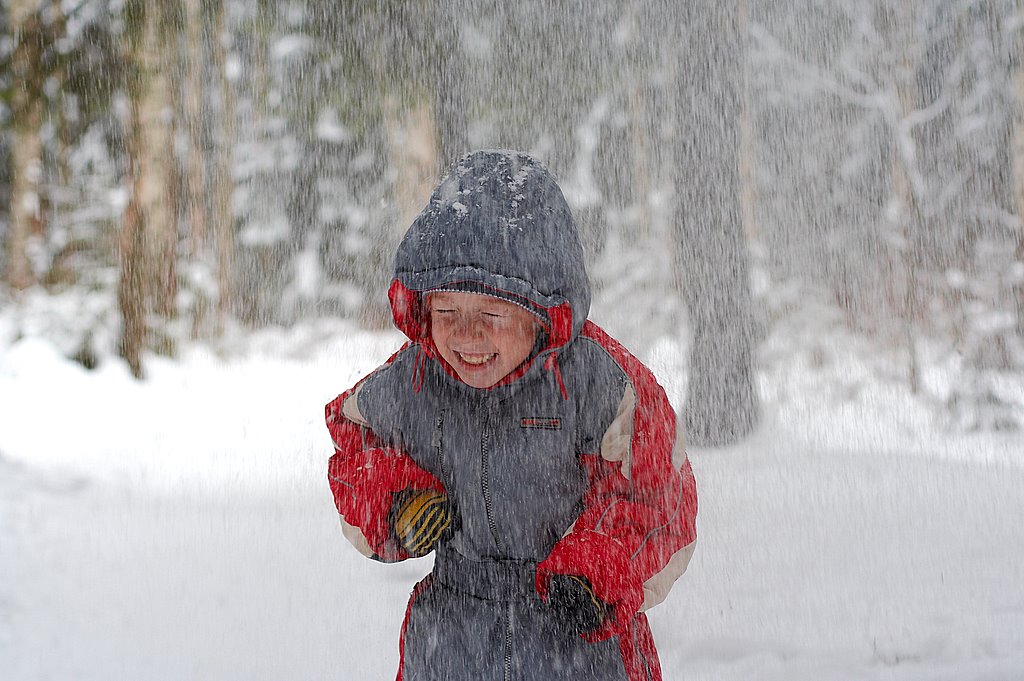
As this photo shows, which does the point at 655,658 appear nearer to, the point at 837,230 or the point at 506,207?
the point at 506,207

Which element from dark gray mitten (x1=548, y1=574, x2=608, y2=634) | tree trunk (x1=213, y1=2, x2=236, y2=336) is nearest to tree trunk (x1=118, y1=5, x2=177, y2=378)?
tree trunk (x1=213, y1=2, x2=236, y2=336)

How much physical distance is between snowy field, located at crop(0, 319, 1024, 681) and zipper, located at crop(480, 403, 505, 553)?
1861mm

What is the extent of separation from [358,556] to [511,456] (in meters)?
3.31

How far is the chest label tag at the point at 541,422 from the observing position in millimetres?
1747

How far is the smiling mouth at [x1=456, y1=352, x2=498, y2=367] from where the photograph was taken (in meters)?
1.71

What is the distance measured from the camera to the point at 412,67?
8.55 meters

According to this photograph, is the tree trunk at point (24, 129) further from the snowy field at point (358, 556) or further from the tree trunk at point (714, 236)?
the tree trunk at point (714, 236)

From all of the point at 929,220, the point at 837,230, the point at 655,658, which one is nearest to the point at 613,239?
the point at 837,230

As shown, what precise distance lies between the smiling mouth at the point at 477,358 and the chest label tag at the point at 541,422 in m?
0.14

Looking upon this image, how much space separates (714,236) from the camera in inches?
265

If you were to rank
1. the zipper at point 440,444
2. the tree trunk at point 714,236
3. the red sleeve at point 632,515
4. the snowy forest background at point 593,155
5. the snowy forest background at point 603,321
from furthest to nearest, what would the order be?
the snowy forest background at point 593,155
the tree trunk at point 714,236
the snowy forest background at point 603,321
the zipper at point 440,444
the red sleeve at point 632,515

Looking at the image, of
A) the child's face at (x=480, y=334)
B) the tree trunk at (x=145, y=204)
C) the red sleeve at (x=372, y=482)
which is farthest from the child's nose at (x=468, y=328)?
the tree trunk at (x=145, y=204)

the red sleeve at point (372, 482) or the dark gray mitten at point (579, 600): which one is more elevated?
the red sleeve at point (372, 482)

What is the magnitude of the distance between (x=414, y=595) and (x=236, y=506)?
178 inches
